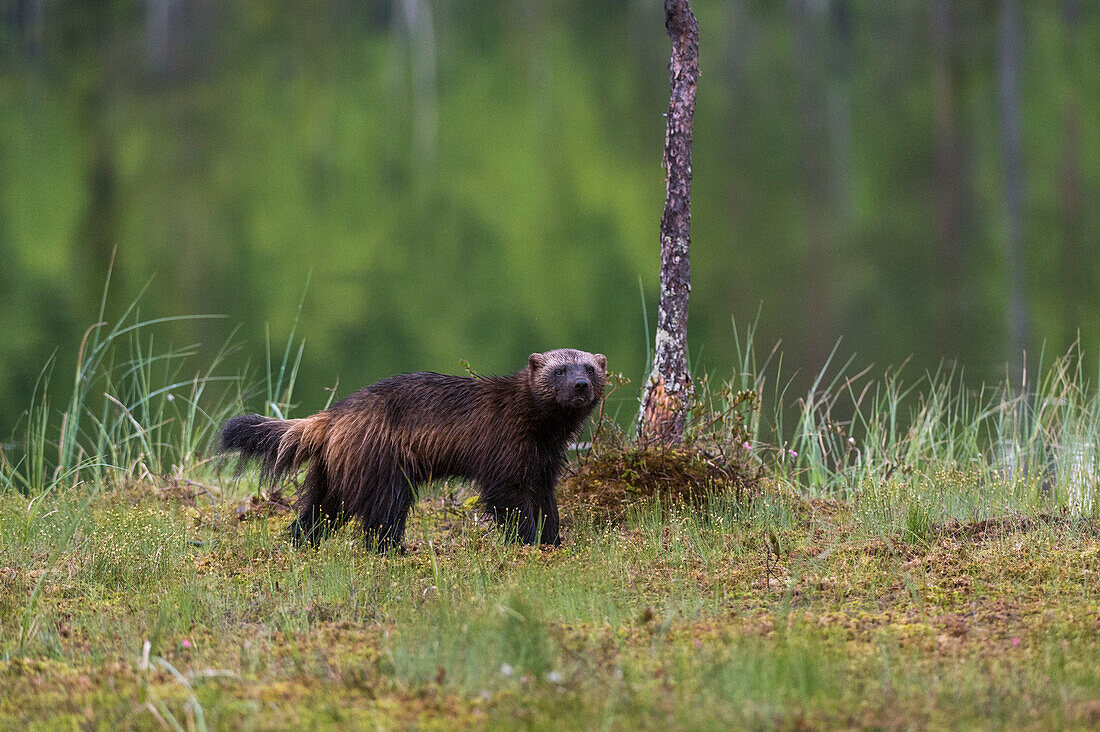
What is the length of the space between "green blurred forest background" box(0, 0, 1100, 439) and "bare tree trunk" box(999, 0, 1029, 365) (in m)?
0.09

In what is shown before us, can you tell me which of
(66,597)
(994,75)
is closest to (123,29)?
(994,75)

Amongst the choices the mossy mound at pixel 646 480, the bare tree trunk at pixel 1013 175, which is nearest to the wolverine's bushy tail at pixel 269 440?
the mossy mound at pixel 646 480

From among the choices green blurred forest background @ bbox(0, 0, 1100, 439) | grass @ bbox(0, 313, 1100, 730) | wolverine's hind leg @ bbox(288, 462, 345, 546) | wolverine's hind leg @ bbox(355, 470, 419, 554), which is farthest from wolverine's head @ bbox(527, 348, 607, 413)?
green blurred forest background @ bbox(0, 0, 1100, 439)

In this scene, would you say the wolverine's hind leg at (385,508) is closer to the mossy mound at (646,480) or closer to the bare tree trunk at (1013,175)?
the mossy mound at (646,480)

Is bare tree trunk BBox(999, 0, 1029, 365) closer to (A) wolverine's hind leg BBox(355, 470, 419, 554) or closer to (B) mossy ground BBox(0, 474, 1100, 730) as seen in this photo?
(B) mossy ground BBox(0, 474, 1100, 730)

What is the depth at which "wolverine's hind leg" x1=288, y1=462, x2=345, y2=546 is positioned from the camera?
6.55 meters

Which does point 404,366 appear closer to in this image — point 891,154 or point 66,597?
point 66,597

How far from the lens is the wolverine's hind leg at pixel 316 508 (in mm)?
6555

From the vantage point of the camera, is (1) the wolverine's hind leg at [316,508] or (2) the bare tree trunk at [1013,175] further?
(2) the bare tree trunk at [1013,175]

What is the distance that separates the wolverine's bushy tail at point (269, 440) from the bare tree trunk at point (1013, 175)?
41.5ft

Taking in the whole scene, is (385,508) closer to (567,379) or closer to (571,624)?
(567,379)

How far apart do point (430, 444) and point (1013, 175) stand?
23.1m

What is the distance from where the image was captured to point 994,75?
29.0 metres

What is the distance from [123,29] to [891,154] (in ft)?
66.1
